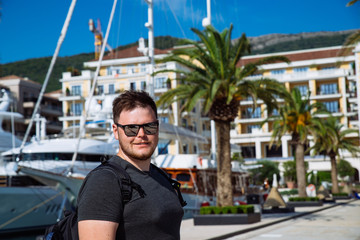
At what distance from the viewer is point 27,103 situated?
67875 millimetres

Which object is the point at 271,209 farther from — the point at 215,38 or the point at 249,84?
the point at 215,38

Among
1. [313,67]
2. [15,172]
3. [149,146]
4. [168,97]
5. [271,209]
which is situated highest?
[313,67]

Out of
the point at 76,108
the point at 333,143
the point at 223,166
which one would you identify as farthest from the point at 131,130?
the point at 76,108

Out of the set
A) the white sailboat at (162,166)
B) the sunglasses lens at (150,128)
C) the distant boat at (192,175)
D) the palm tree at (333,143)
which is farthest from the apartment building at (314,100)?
the sunglasses lens at (150,128)

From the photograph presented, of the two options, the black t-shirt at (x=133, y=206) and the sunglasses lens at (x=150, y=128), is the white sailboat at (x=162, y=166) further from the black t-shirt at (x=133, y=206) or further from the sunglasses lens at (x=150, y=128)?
the black t-shirt at (x=133, y=206)

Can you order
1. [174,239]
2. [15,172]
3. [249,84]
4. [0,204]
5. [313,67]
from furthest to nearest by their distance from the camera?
[313,67], [15,172], [0,204], [249,84], [174,239]

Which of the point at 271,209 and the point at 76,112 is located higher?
the point at 76,112

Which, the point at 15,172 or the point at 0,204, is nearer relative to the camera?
the point at 0,204

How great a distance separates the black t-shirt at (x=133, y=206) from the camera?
2.38 metres

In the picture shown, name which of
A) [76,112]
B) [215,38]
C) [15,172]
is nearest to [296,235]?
[215,38]

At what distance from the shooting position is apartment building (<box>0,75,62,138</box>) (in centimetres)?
6519

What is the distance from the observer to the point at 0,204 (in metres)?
22.6

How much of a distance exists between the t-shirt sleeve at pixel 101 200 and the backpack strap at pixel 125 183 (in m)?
0.04

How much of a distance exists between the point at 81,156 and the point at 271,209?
10.4m
